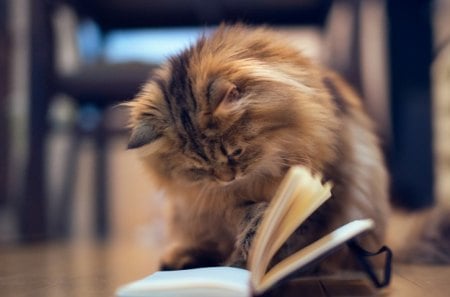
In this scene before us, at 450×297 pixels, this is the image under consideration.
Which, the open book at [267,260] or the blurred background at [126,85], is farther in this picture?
the blurred background at [126,85]

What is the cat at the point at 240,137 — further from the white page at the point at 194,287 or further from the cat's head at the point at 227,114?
the white page at the point at 194,287

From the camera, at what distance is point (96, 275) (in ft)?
4.83

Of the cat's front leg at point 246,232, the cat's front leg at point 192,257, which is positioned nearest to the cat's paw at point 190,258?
the cat's front leg at point 192,257

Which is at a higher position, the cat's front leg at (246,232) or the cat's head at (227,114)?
the cat's head at (227,114)

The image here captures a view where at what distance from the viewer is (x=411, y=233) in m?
1.67

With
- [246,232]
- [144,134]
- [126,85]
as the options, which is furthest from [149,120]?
[126,85]

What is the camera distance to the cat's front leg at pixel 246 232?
1179 mm

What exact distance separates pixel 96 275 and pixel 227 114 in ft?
1.99

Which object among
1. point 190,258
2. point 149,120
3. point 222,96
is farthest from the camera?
point 190,258

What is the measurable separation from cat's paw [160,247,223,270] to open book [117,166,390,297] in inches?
14.3

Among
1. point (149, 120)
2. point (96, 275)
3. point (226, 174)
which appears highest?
point (149, 120)

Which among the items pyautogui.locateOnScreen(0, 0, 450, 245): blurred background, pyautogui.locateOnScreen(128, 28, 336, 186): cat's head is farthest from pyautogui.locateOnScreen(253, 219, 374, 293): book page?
pyautogui.locateOnScreen(0, 0, 450, 245): blurred background

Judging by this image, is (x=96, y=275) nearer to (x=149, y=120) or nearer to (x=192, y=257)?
(x=192, y=257)

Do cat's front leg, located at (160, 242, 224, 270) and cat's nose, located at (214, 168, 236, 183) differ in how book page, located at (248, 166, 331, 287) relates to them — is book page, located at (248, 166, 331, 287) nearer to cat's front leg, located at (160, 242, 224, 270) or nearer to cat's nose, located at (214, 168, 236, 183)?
cat's nose, located at (214, 168, 236, 183)
